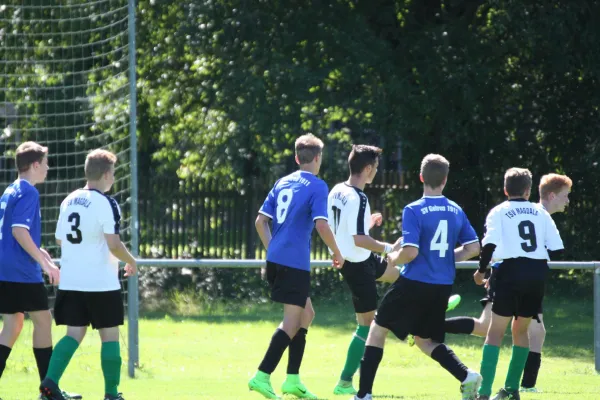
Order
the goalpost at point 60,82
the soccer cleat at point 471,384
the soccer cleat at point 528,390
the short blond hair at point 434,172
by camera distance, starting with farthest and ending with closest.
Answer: the goalpost at point 60,82, the soccer cleat at point 528,390, the short blond hair at point 434,172, the soccer cleat at point 471,384

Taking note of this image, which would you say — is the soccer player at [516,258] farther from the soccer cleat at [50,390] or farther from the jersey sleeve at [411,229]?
the soccer cleat at [50,390]

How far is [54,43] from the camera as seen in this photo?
17.4 metres

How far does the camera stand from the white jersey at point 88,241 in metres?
7.16

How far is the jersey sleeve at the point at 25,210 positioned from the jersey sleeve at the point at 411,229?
2.76 metres

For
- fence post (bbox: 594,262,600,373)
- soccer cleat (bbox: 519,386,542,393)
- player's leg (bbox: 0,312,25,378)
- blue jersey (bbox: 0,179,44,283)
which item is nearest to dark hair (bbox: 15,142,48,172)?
blue jersey (bbox: 0,179,44,283)

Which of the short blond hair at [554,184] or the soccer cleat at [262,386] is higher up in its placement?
the short blond hair at [554,184]

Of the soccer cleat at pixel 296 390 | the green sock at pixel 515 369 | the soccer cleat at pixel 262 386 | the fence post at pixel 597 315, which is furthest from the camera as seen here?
the fence post at pixel 597 315

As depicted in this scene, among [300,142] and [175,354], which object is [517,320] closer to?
[300,142]

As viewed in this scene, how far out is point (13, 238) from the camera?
7.68 m

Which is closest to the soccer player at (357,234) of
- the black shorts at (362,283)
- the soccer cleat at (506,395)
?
the black shorts at (362,283)

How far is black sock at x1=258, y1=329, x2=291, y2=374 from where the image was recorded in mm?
7582

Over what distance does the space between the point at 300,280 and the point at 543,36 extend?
1035 cm

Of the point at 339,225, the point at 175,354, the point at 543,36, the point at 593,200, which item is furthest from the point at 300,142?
the point at 593,200

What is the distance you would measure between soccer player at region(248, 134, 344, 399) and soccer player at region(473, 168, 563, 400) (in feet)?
3.98
